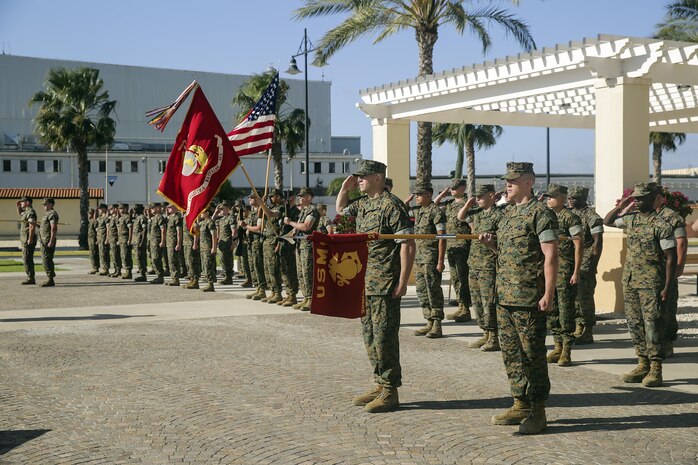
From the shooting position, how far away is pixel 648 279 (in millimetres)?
8195

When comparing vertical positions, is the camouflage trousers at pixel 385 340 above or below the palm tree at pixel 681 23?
below

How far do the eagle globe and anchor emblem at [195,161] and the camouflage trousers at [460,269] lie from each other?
419cm

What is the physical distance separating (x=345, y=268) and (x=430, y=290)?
4.28m

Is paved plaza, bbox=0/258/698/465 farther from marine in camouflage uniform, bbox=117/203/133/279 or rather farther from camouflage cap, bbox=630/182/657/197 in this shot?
marine in camouflage uniform, bbox=117/203/133/279

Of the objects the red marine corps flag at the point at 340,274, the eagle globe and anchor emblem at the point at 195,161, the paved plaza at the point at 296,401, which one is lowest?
the paved plaza at the point at 296,401

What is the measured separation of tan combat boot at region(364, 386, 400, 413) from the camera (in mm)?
7039

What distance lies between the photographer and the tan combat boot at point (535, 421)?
6340 mm

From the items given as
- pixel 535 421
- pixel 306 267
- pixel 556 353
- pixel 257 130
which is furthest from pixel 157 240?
pixel 535 421

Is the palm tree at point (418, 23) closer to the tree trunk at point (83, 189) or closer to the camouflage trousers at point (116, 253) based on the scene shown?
the camouflage trousers at point (116, 253)

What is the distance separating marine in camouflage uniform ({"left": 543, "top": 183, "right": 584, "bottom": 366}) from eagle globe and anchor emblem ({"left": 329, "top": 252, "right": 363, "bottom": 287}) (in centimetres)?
307

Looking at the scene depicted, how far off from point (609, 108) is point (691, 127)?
1127cm

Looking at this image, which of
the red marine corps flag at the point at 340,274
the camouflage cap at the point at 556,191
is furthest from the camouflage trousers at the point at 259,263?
the red marine corps flag at the point at 340,274

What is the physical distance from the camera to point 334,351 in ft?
33.2

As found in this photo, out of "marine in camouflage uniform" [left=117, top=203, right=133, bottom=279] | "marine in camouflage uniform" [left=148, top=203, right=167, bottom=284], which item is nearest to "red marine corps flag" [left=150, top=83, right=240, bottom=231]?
"marine in camouflage uniform" [left=148, top=203, right=167, bottom=284]
